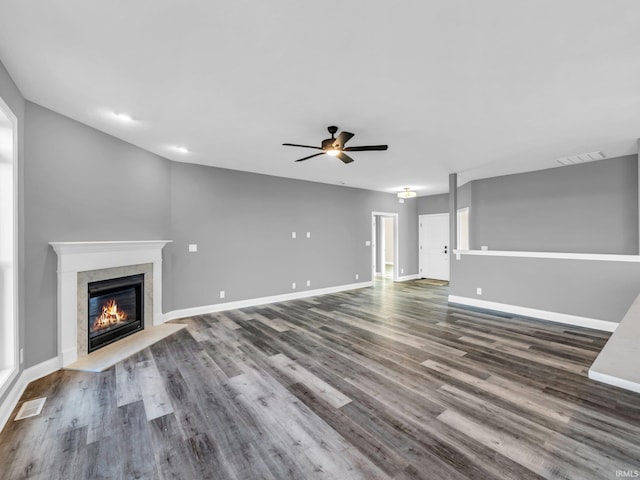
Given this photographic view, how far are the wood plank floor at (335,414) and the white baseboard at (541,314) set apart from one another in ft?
1.57

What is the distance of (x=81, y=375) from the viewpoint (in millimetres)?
2875

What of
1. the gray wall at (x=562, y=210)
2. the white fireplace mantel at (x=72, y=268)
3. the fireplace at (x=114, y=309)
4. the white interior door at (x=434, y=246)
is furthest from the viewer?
the white interior door at (x=434, y=246)

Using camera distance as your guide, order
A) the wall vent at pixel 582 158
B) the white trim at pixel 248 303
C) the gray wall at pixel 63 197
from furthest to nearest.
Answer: the white trim at pixel 248 303, the wall vent at pixel 582 158, the gray wall at pixel 63 197

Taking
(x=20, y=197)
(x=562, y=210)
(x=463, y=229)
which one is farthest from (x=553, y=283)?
(x=20, y=197)

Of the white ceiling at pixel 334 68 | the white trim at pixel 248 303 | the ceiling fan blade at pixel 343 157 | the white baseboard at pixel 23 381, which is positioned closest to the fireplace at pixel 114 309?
the white baseboard at pixel 23 381

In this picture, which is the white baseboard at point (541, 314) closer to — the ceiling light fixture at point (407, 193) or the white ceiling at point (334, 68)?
the white ceiling at point (334, 68)

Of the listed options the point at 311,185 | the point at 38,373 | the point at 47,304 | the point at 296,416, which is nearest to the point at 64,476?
the point at 296,416

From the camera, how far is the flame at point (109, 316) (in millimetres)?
3641

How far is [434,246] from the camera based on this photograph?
8891mm

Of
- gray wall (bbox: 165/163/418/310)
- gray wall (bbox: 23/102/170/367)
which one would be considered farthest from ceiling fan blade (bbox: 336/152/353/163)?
gray wall (bbox: 23/102/170/367)

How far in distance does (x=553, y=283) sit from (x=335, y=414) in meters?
4.49

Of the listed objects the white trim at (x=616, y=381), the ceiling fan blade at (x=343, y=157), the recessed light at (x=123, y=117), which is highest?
the recessed light at (x=123, y=117)

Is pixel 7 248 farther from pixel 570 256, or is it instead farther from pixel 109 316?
pixel 570 256

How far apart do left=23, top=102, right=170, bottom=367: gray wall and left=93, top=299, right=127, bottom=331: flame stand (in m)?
0.62
